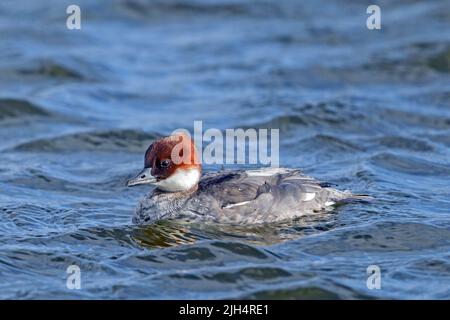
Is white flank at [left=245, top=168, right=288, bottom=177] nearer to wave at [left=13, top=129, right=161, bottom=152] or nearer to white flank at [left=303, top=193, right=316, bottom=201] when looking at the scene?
white flank at [left=303, top=193, right=316, bottom=201]

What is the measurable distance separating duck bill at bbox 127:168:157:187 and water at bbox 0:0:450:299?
1.78 ft

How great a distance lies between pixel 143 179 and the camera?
12078 mm

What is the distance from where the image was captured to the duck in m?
12.1

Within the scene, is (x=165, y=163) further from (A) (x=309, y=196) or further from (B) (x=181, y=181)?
(A) (x=309, y=196)

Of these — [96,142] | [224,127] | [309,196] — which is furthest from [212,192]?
[224,127]

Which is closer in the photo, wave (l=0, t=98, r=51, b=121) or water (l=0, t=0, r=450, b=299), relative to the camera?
water (l=0, t=0, r=450, b=299)

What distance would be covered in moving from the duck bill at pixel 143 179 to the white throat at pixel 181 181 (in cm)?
13

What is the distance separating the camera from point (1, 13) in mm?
23578

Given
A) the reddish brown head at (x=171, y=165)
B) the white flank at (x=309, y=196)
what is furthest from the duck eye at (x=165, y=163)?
the white flank at (x=309, y=196)

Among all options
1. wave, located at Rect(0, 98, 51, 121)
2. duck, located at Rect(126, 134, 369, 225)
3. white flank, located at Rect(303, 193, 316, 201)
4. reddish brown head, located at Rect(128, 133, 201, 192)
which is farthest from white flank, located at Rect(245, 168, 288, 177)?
wave, located at Rect(0, 98, 51, 121)

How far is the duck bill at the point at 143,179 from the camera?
12031mm

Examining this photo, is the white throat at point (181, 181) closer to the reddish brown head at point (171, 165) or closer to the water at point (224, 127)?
the reddish brown head at point (171, 165)
